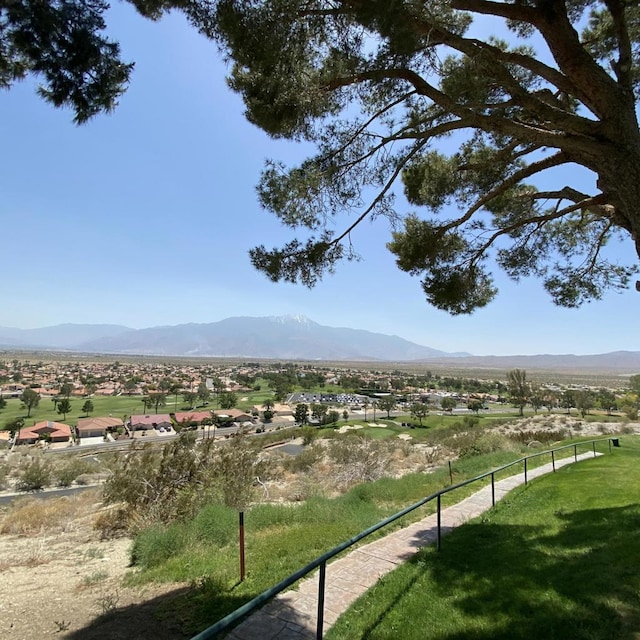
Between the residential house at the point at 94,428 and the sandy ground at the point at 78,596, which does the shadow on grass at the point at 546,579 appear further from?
the residential house at the point at 94,428

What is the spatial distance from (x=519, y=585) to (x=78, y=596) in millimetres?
6102

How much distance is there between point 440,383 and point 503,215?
5959 inches

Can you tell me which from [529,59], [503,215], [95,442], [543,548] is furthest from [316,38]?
[95,442]

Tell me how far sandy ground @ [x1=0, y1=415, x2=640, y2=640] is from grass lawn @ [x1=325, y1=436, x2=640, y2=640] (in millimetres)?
2418

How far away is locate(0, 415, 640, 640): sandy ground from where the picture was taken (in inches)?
177

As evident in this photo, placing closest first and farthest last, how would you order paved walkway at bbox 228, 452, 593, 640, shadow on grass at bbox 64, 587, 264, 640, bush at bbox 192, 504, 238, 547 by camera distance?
paved walkway at bbox 228, 452, 593, 640 < shadow on grass at bbox 64, 587, 264, 640 < bush at bbox 192, 504, 238, 547

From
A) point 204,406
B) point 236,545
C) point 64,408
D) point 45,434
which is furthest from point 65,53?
point 204,406

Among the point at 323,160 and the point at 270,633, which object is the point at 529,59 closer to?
the point at 323,160

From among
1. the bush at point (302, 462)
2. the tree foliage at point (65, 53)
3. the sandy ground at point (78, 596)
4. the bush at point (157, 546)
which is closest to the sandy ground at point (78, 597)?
the sandy ground at point (78, 596)

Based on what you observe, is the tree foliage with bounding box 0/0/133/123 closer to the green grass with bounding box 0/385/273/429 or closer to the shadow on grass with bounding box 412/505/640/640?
the shadow on grass with bounding box 412/505/640/640

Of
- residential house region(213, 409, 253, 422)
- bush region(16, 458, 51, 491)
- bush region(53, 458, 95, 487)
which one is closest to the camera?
bush region(16, 458, 51, 491)

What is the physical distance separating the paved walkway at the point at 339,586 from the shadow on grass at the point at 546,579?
60 cm

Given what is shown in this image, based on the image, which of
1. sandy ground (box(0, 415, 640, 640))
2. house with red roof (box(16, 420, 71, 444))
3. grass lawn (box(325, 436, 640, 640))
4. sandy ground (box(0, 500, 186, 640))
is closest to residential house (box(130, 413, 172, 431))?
house with red roof (box(16, 420, 71, 444))

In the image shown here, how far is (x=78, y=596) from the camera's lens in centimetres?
579
